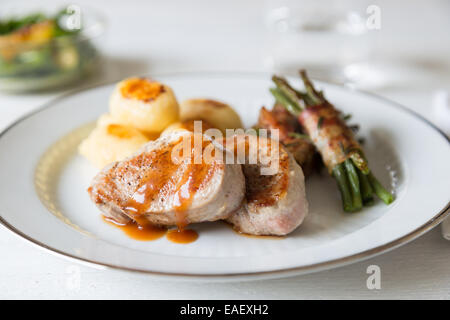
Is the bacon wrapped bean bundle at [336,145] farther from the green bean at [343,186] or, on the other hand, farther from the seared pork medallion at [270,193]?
the seared pork medallion at [270,193]

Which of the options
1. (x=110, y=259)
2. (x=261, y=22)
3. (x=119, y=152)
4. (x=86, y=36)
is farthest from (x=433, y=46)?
(x=110, y=259)

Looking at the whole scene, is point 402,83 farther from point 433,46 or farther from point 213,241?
point 213,241

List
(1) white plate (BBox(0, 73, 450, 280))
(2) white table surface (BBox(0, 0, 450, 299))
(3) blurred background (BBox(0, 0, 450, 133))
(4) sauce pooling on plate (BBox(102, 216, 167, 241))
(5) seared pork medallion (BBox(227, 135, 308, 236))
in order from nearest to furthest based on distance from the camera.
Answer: (1) white plate (BBox(0, 73, 450, 280))
(2) white table surface (BBox(0, 0, 450, 299))
(5) seared pork medallion (BBox(227, 135, 308, 236))
(4) sauce pooling on plate (BBox(102, 216, 167, 241))
(3) blurred background (BBox(0, 0, 450, 133))

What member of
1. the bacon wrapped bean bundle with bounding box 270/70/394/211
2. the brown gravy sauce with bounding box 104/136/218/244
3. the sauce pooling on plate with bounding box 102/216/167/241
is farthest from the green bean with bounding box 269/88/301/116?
the sauce pooling on plate with bounding box 102/216/167/241

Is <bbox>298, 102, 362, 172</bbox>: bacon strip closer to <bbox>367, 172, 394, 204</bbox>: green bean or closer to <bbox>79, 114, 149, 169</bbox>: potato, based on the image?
<bbox>367, 172, 394, 204</bbox>: green bean

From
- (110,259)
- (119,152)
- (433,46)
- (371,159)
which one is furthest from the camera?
(433,46)

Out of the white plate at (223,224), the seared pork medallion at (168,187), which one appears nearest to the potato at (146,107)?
the white plate at (223,224)
